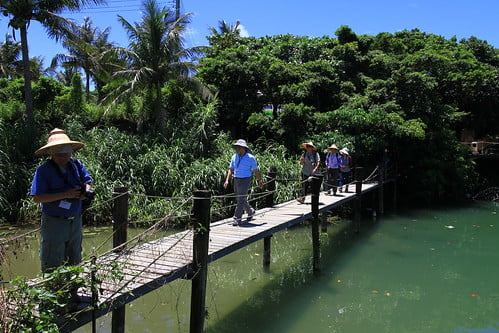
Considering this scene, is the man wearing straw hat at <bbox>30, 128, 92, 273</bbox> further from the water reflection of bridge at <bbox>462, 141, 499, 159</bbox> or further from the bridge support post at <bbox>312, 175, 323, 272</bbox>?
the water reflection of bridge at <bbox>462, 141, 499, 159</bbox>

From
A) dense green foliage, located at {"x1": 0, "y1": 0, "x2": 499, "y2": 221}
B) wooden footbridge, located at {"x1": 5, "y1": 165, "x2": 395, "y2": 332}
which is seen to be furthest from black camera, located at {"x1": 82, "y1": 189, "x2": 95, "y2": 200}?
dense green foliage, located at {"x1": 0, "y1": 0, "x2": 499, "y2": 221}

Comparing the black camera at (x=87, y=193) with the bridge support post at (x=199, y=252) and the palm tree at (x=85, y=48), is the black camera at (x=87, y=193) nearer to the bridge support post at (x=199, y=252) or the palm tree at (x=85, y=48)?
the bridge support post at (x=199, y=252)

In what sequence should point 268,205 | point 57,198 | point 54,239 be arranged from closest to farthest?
1. point 57,198
2. point 54,239
3. point 268,205

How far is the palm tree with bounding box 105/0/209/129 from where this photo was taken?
16172 millimetres

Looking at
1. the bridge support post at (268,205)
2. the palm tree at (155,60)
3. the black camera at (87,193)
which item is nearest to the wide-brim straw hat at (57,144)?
the black camera at (87,193)

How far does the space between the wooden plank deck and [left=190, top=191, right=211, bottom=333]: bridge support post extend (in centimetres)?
13

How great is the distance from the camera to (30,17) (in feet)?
51.8

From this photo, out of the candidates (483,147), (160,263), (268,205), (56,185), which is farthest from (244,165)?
(483,147)

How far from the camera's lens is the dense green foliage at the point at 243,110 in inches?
545

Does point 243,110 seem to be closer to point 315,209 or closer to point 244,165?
point 315,209

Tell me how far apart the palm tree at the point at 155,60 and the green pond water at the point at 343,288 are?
6419 millimetres

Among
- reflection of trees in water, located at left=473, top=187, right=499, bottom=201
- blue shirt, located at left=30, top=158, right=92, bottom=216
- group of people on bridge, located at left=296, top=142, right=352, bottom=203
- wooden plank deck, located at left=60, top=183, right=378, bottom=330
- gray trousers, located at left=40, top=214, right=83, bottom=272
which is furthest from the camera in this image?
reflection of trees in water, located at left=473, top=187, right=499, bottom=201

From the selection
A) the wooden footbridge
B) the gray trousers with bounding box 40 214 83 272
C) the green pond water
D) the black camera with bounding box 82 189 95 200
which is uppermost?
the black camera with bounding box 82 189 95 200

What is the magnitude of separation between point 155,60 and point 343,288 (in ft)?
38.5
